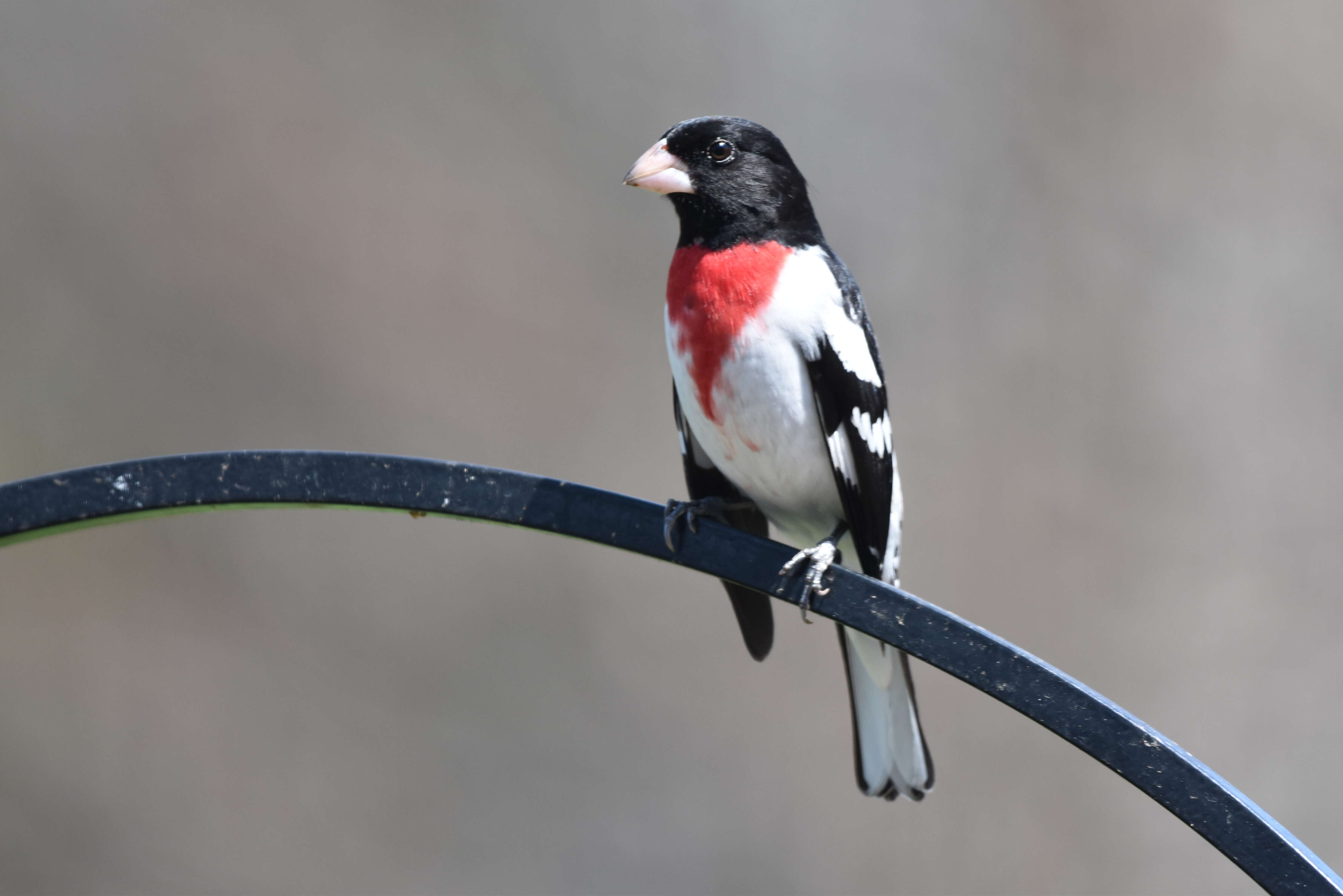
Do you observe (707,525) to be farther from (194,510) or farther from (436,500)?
(194,510)

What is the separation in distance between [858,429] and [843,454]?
37mm

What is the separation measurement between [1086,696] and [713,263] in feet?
2.32

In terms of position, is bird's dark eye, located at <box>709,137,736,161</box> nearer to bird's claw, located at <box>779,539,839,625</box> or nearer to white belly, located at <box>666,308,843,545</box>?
white belly, located at <box>666,308,843,545</box>

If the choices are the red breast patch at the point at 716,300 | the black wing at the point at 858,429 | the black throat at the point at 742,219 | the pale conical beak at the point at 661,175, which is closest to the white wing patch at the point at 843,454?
the black wing at the point at 858,429

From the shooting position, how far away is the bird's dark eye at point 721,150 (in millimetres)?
1422

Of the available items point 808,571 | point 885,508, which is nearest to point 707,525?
point 808,571

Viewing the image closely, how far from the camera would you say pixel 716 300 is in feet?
4.39

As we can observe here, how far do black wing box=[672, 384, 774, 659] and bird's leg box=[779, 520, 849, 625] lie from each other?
276mm

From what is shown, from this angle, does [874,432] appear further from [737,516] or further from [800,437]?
[737,516]

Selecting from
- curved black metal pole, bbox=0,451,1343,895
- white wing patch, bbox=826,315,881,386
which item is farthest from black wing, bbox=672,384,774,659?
curved black metal pole, bbox=0,451,1343,895

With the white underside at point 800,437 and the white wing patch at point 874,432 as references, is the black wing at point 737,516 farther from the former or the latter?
the white wing patch at point 874,432

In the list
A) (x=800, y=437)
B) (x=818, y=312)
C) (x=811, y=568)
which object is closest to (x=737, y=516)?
(x=800, y=437)

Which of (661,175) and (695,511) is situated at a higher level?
(661,175)

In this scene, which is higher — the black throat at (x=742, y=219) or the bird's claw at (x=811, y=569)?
the black throat at (x=742, y=219)
